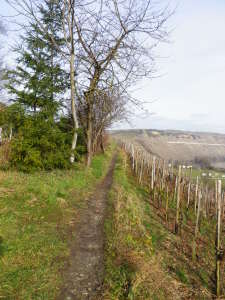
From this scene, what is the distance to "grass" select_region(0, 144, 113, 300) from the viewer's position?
3.06 meters

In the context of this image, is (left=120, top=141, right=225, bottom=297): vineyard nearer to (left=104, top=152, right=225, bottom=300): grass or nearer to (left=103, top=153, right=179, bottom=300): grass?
(left=104, top=152, right=225, bottom=300): grass

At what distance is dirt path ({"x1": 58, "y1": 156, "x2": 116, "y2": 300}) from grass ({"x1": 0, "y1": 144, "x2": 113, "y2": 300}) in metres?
0.19

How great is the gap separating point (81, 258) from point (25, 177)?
4.92 metres

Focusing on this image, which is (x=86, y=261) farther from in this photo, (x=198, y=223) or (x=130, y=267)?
(x=198, y=223)

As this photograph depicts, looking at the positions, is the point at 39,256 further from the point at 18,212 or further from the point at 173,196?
the point at 173,196

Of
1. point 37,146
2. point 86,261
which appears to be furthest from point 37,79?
point 86,261

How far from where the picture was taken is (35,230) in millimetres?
4652

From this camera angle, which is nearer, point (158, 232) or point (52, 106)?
point (158, 232)

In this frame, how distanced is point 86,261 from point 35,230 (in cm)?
166

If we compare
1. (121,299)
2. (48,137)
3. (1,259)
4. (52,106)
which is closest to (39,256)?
(1,259)

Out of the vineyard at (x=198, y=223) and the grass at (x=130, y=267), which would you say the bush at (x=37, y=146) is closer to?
the grass at (x=130, y=267)

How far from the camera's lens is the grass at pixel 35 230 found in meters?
3.06

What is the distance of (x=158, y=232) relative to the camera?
21.8ft

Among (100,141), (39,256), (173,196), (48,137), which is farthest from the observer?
(100,141)
